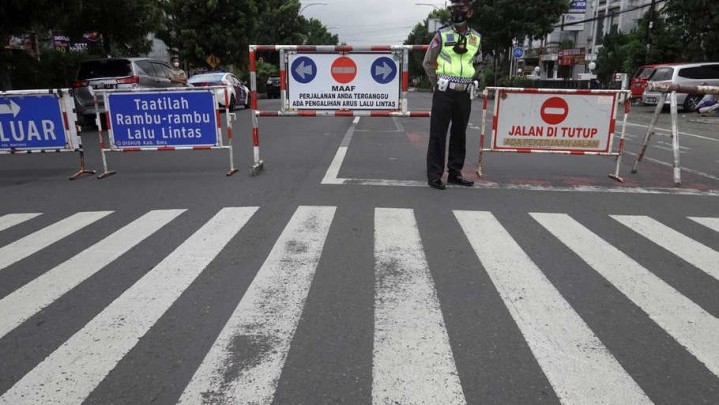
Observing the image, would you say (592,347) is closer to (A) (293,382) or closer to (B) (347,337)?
(B) (347,337)

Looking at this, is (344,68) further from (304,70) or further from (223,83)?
(223,83)

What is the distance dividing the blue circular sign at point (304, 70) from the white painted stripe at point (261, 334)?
373 cm

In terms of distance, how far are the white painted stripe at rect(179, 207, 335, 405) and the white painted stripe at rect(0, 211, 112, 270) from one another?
201 centimetres

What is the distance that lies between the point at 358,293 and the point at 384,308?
0.29m

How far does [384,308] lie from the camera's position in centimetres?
333

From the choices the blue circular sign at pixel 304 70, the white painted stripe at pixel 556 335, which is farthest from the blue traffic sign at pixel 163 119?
the white painted stripe at pixel 556 335

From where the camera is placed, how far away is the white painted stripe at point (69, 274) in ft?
10.9

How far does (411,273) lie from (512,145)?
4.21 meters

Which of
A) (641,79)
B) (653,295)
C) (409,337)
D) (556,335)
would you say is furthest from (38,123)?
(641,79)

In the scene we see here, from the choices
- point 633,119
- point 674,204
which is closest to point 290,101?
point 674,204

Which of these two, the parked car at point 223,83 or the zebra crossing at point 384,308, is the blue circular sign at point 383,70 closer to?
the zebra crossing at point 384,308

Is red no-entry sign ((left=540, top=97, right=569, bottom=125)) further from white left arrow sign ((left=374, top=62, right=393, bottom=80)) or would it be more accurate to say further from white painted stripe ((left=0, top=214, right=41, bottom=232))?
white painted stripe ((left=0, top=214, right=41, bottom=232))

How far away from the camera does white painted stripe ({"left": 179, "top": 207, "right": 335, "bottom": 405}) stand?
2.49 m

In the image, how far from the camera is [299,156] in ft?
30.6
